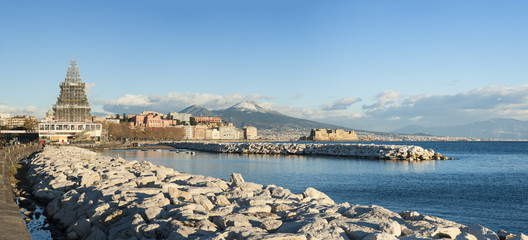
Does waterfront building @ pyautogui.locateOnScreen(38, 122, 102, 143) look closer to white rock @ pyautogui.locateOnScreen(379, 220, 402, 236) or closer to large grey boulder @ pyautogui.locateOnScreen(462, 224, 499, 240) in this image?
white rock @ pyautogui.locateOnScreen(379, 220, 402, 236)

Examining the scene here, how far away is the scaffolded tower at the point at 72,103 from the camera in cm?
11831

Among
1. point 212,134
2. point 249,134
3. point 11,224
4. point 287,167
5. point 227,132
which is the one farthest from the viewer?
point 249,134

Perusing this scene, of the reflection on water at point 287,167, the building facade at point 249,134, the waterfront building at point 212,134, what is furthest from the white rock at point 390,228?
the building facade at point 249,134

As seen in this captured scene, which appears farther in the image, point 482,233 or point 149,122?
point 149,122

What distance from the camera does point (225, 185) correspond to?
395 inches

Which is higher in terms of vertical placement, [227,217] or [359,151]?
[227,217]

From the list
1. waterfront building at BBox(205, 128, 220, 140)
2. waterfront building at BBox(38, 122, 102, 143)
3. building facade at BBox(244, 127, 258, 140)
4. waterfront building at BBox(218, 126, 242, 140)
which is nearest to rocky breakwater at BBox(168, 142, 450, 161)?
waterfront building at BBox(38, 122, 102, 143)

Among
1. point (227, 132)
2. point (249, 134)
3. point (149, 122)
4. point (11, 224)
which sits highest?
point (149, 122)

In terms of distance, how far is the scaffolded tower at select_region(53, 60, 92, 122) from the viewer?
118 meters

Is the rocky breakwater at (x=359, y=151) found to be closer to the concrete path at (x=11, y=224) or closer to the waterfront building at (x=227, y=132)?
the concrete path at (x=11, y=224)

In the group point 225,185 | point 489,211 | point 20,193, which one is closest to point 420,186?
point 489,211

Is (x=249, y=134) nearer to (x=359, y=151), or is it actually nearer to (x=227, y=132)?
(x=227, y=132)

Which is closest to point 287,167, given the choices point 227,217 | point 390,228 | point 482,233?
point 227,217

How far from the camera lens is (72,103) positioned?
119 metres
